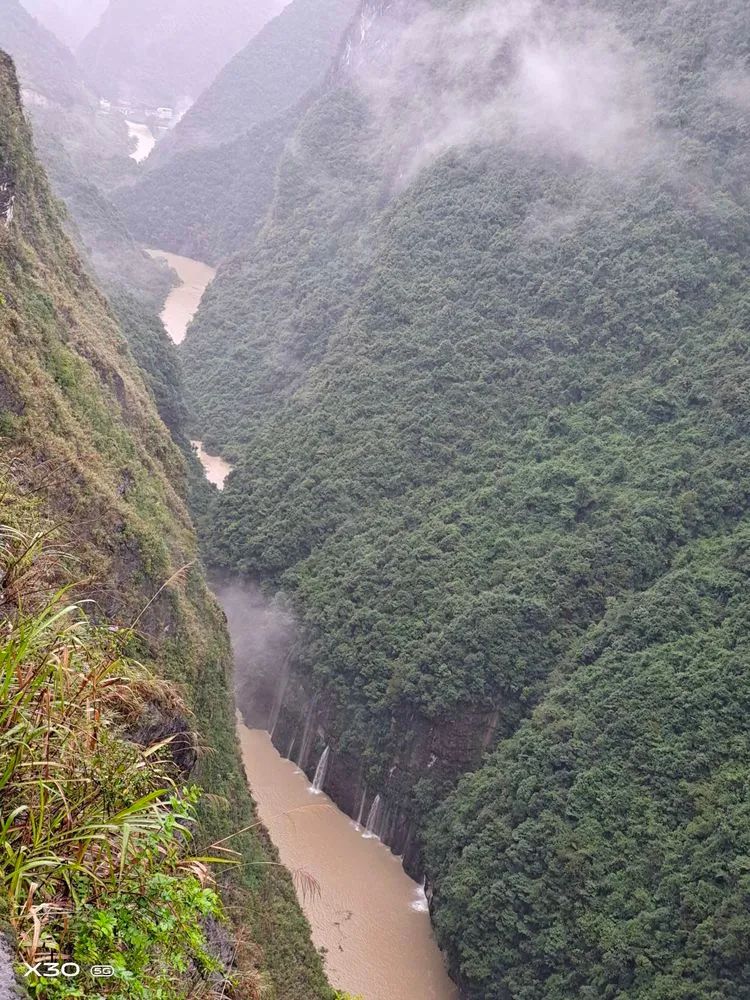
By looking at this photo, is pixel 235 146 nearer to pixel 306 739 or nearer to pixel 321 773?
pixel 306 739

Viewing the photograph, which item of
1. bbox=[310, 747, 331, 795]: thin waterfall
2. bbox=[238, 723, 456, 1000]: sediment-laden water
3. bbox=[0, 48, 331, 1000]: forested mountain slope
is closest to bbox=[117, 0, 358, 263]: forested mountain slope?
bbox=[0, 48, 331, 1000]: forested mountain slope

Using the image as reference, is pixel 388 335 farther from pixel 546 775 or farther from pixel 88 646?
pixel 88 646

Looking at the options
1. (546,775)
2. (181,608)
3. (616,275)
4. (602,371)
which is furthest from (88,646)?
(616,275)

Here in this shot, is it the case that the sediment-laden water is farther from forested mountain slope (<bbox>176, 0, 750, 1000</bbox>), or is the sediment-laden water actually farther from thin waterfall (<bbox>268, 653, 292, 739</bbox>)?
thin waterfall (<bbox>268, 653, 292, 739</bbox>)

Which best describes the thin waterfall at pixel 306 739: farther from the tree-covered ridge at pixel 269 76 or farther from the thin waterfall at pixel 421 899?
the tree-covered ridge at pixel 269 76

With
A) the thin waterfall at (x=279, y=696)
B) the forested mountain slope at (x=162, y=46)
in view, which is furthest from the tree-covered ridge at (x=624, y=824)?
the forested mountain slope at (x=162, y=46)

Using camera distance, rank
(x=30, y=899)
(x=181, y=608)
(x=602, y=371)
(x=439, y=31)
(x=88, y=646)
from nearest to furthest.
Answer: (x=30, y=899)
(x=88, y=646)
(x=181, y=608)
(x=602, y=371)
(x=439, y=31)
